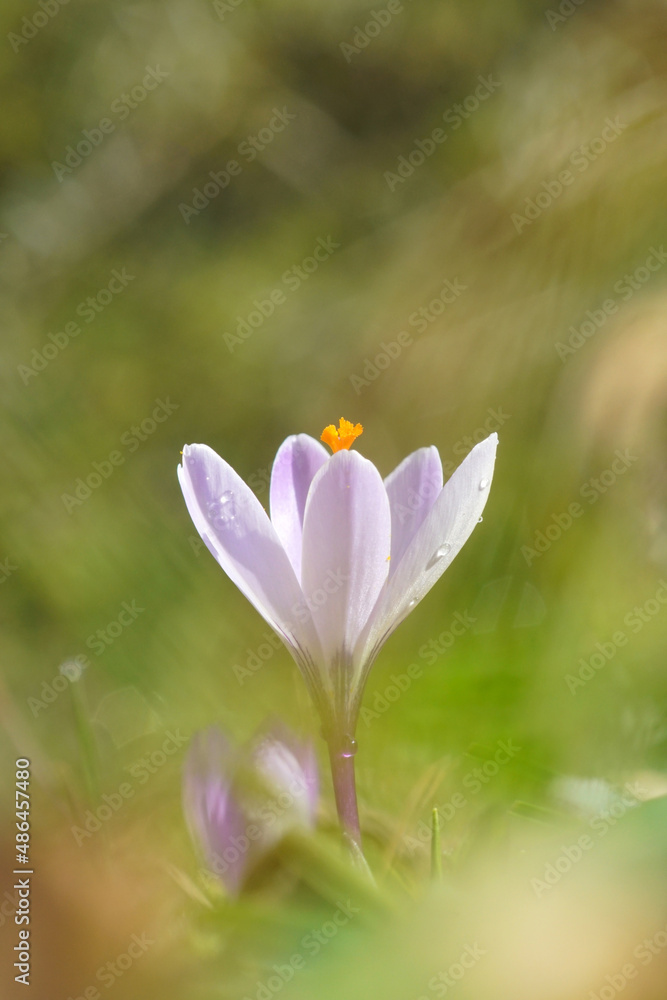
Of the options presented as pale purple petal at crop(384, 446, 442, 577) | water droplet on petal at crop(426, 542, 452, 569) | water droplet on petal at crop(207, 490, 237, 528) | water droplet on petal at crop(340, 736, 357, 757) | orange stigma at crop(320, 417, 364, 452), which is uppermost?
orange stigma at crop(320, 417, 364, 452)

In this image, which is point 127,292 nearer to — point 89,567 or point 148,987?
point 89,567

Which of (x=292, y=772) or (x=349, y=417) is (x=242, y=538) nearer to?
(x=292, y=772)

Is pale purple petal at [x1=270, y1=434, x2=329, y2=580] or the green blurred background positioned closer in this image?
the green blurred background

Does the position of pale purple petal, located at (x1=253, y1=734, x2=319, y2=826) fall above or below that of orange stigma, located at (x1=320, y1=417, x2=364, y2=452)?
below

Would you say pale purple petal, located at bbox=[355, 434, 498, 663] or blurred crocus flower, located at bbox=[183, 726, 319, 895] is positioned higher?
pale purple petal, located at bbox=[355, 434, 498, 663]
